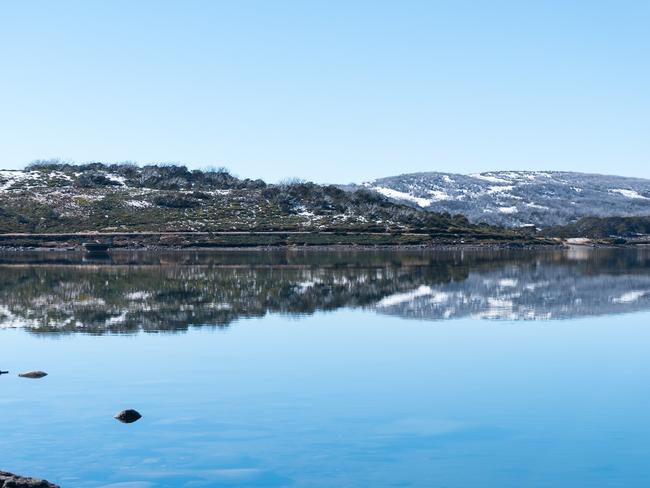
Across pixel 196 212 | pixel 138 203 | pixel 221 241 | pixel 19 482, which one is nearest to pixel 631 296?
pixel 19 482

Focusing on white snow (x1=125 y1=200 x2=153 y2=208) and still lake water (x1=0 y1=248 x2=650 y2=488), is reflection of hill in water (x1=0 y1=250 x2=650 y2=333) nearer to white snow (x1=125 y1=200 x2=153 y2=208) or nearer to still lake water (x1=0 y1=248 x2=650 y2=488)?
still lake water (x1=0 y1=248 x2=650 y2=488)

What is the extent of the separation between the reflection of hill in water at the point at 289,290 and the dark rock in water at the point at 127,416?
76.6ft

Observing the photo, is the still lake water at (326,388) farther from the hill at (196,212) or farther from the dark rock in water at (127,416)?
the hill at (196,212)

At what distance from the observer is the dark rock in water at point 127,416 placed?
30.4 meters

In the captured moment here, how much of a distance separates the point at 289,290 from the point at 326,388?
42.9 meters

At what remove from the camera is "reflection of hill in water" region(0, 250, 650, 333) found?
61.6 m

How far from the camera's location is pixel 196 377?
126 ft

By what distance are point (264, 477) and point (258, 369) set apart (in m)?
15.8

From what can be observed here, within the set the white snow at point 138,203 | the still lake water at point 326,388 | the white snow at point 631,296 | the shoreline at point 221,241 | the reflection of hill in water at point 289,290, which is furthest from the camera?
the white snow at point 138,203

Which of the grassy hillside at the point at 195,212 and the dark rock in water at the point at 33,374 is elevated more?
the grassy hillside at the point at 195,212

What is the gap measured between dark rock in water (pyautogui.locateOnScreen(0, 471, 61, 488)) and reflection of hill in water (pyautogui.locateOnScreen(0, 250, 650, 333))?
103 ft

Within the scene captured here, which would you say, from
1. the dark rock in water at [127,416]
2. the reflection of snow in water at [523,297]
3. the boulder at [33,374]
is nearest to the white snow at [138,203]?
the reflection of snow in water at [523,297]

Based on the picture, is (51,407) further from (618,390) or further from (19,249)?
(19,249)

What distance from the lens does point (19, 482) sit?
2217 centimetres
